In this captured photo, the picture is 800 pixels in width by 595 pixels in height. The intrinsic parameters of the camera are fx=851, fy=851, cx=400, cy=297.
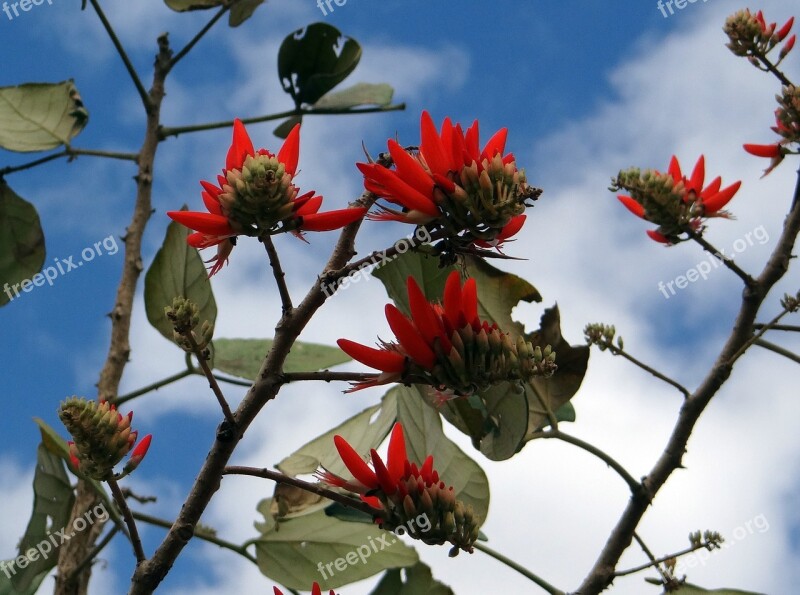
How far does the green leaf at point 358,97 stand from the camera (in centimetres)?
159

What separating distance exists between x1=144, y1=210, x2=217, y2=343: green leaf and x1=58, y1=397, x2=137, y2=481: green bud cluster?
0.33 m

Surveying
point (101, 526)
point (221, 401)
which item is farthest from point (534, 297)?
point (101, 526)

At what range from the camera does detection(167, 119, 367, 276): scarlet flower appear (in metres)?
0.62

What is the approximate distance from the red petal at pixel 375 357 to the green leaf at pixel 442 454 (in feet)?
1.25

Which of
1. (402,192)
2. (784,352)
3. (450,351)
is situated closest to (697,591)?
(784,352)

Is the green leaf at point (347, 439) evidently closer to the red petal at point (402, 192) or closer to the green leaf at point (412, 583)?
the green leaf at point (412, 583)

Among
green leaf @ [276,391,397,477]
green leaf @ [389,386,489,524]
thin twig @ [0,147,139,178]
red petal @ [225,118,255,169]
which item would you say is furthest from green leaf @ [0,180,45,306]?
red petal @ [225,118,255,169]

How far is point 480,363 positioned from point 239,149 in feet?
0.86

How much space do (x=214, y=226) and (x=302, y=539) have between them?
0.58 metres

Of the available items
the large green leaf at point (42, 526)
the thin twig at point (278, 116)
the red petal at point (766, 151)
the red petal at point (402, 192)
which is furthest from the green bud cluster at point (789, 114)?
the large green leaf at point (42, 526)

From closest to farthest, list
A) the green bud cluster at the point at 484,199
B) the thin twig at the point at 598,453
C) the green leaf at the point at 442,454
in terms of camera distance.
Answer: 1. the green bud cluster at the point at 484,199
2. the green leaf at the point at 442,454
3. the thin twig at the point at 598,453

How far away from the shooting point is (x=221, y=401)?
0.66 meters

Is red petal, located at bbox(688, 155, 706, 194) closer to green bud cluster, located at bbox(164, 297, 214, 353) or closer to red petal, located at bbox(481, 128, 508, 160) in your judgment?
red petal, located at bbox(481, 128, 508, 160)

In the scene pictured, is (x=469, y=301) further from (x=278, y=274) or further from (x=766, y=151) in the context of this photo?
(x=766, y=151)
